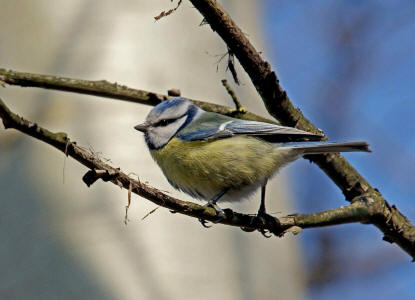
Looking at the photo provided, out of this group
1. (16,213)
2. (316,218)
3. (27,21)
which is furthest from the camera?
(27,21)

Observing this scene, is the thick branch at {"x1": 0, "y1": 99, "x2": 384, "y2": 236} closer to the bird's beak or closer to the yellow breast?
the yellow breast

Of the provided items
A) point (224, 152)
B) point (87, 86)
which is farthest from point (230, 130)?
point (87, 86)

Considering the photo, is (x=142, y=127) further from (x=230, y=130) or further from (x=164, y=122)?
(x=230, y=130)

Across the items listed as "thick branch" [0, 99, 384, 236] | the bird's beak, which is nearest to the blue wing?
the bird's beak

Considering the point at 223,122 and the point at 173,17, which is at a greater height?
the point at 173,17

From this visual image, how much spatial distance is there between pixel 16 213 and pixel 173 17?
41.1 inches

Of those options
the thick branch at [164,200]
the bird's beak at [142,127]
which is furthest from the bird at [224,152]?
the thick branch at [164,200]

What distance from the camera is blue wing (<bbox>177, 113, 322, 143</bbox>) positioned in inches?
75.8

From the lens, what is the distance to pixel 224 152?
1914mm

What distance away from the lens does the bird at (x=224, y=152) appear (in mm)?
1871

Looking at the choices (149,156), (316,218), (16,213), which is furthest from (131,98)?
(316,218)

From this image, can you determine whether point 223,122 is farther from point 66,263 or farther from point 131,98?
point 66,263

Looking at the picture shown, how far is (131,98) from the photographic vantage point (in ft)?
5.83

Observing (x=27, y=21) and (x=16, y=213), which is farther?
(x=27, y=21)
